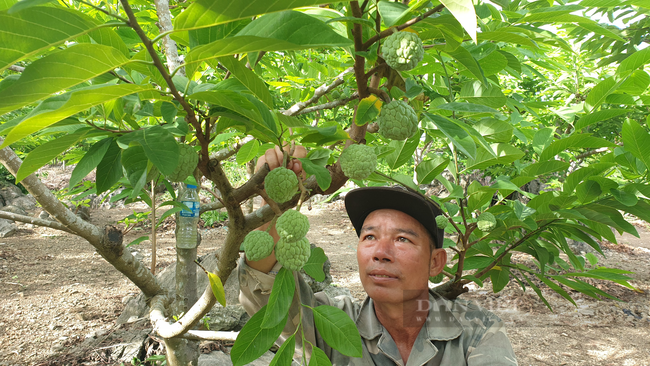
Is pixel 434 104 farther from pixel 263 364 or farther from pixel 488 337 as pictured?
pixel 263 364

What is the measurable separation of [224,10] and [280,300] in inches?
25.8

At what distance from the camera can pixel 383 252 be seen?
1.59 meters

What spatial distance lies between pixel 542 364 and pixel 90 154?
4484 millimetres

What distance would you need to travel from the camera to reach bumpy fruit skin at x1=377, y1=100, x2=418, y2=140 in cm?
82

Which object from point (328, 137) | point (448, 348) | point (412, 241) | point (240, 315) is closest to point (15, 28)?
point (328, 137)

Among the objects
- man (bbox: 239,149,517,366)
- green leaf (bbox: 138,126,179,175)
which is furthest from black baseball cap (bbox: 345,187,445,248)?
green leaf (bbox: 138,126,179,175)

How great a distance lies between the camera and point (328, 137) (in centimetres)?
96

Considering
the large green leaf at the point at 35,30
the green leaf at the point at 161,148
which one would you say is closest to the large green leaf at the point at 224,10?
the large green leaf at the point at 35,30

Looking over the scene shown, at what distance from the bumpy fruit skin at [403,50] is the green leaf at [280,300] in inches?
22.0

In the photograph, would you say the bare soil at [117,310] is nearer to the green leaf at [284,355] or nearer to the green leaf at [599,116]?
the green leaf at [599,116]

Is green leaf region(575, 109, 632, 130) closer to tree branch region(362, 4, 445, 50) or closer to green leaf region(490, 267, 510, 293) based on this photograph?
green leaf region(490, 267, 510, 293)

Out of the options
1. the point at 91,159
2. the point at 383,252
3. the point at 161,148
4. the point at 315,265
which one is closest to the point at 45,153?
the point at 91,159

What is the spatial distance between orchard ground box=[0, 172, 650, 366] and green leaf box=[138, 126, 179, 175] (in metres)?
→ 3.33

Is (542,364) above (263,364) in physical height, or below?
below
